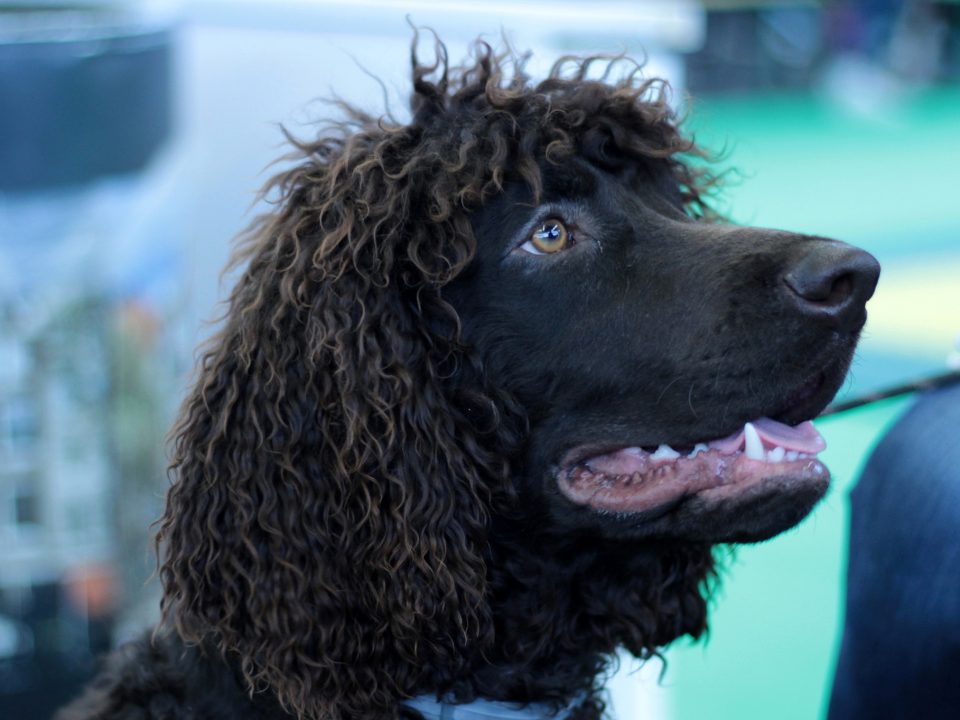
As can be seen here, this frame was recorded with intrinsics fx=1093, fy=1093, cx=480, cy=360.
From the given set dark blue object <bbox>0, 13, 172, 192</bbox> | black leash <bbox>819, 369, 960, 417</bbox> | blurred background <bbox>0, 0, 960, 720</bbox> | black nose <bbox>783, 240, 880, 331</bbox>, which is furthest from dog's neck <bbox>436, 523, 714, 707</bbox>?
dark blue object <bbox>0, 13, 172, 192</bbox>

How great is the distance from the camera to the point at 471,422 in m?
2.01

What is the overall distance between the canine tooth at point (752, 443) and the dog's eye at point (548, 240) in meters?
0.47

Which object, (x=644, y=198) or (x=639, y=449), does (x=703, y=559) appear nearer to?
(x=639, y=449)

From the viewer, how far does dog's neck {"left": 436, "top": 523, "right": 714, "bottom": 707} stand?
2.06m

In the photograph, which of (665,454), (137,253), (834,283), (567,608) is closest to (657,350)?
(665,454)

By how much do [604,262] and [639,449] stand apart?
1.15ft

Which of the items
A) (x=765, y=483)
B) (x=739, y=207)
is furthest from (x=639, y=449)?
(x=739, y=207)

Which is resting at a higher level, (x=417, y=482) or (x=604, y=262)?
(x=604, y=262)

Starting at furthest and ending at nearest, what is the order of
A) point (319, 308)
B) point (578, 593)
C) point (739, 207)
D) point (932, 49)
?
point (932, 49) < point (739, 207) < point (578, 593) < point (319, 308)

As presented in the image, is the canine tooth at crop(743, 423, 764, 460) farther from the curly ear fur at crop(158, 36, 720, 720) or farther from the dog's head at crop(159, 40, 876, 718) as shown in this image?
the curly ear fur at crop(158, 36, 720, 720)

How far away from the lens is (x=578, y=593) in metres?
2.13

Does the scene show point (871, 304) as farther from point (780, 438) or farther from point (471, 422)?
point (471, 422)

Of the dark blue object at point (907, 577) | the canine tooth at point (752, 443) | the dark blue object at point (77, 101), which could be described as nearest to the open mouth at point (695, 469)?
the canine tooth at point (752, 443)

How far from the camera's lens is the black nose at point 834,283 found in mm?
1788
